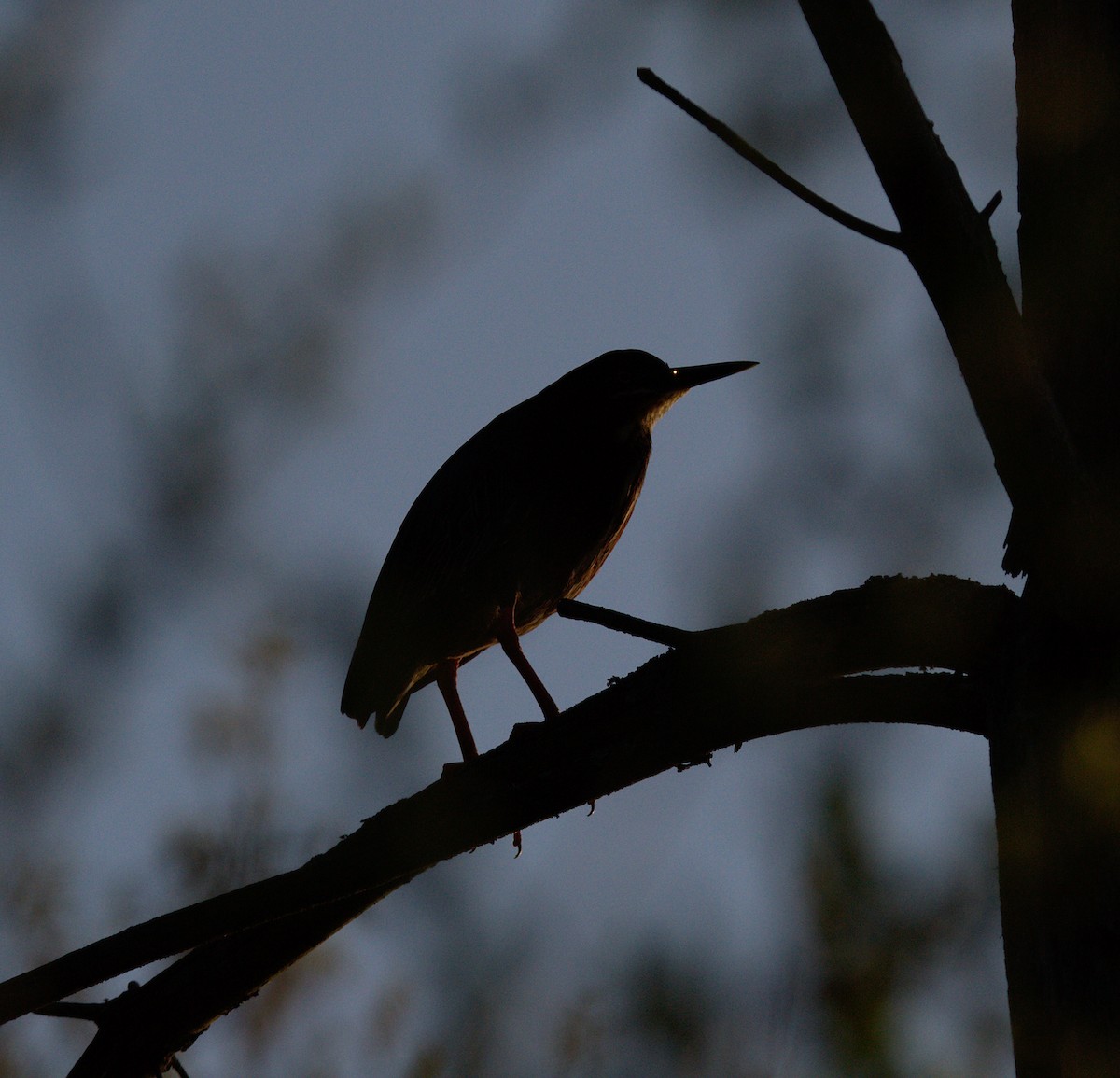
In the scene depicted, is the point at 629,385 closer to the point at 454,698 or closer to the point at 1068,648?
the point at 454,698

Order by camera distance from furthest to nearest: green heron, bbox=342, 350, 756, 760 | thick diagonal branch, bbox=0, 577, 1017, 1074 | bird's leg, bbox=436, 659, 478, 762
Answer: bird's leg, bbox=436, 659, 478, 762
green heron, bbox=342, 350, 756, 760
thick diagonal branch, bbox=0, 577, 1017, 1074

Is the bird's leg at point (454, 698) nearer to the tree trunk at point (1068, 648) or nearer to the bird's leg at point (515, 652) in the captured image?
the bird's leg at point (515, 652)

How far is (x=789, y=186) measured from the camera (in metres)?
2.36

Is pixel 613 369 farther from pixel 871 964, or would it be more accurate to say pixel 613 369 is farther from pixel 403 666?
pixel 871 964

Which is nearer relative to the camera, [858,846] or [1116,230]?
[858,846]

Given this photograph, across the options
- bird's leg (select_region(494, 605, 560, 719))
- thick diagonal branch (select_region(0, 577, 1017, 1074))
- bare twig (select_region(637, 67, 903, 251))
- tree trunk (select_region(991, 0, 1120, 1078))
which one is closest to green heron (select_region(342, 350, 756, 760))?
bird's leg (select_region(494, 605, 560, 719))

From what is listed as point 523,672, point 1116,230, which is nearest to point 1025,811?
point 1116,230

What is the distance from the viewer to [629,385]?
618 centimetres

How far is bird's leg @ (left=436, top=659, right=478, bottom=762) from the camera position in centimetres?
598

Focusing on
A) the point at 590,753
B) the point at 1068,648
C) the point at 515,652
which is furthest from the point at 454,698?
the point at 1068,648

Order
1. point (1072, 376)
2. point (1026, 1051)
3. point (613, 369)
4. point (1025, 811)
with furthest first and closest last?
point (613, 369) < point (1072, 376) < point (1025, 811) < point (1026, 1051)

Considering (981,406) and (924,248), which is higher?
(924,248)

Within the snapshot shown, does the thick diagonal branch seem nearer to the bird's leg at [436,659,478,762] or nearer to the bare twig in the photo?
the bare twig

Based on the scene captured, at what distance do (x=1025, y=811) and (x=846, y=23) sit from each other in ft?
4.56
